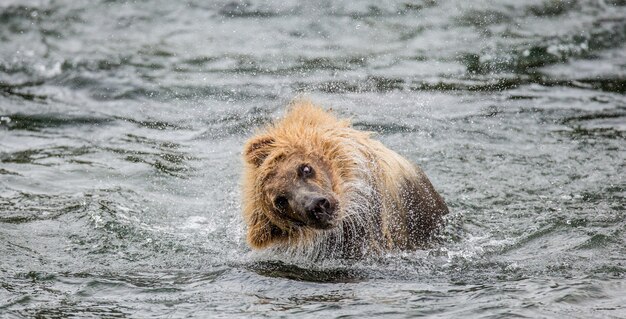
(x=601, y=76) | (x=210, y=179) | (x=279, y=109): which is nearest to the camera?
(x=210, y=179)

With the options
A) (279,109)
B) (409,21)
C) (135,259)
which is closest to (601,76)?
(409,21)

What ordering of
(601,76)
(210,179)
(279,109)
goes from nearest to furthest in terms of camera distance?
(210,179) → (279,109) → (601,76)

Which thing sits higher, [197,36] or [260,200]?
[197,36]

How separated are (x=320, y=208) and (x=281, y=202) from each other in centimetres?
44

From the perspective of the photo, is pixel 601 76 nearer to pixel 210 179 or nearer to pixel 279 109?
pixel 279 109

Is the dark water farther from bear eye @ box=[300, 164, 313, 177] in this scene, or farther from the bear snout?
bear eye @ box=[300, 164, 313, 177]

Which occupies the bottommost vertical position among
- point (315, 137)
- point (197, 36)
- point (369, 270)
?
point (369, 270)

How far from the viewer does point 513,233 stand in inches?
324

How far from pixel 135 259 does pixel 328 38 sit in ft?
24.1

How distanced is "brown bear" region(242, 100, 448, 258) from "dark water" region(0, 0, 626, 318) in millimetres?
189

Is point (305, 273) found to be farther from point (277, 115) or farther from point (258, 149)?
point (277, 115)

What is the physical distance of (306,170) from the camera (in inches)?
276

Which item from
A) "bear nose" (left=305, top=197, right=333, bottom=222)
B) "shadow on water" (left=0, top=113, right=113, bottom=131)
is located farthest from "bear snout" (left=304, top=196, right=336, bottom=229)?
"shadow on water" (left=0, top=113, right=113, bottom=131)

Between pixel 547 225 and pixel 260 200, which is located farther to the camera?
pixel 547 225
